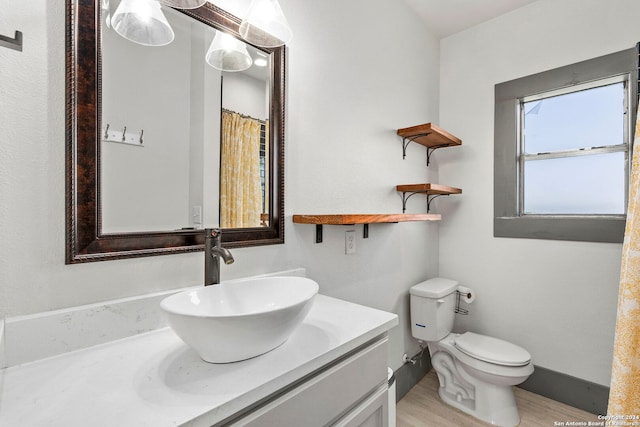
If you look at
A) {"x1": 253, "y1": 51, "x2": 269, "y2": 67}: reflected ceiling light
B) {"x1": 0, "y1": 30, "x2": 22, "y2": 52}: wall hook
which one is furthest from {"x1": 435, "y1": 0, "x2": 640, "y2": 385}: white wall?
{"x1": 0, "y1": 30, "x2": 22, "y2": 52}: wall hook

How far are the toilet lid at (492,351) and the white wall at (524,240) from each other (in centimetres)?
32

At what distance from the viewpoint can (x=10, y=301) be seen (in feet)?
2.35

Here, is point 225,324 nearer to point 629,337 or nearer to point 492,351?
point 629,337

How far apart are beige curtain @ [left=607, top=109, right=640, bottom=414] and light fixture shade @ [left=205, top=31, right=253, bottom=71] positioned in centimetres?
185

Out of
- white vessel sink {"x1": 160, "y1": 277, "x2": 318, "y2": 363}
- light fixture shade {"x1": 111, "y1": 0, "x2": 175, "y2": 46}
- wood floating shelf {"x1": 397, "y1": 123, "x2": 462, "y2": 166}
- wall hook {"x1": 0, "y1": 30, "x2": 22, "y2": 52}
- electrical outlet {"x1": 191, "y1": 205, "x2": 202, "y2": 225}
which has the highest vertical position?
light fixture shade {"x1": 111, "y1": 0, "x2": 175, "y2": 46}

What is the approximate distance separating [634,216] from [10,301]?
2.28m

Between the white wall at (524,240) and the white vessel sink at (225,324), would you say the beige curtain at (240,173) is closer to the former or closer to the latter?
the white vessel sink at (225,324)

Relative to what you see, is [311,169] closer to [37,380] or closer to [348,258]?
[348,258]

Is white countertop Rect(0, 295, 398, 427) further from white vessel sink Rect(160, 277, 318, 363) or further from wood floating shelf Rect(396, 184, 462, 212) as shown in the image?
wood floating shelf Rect(396, 184, 462, 212)

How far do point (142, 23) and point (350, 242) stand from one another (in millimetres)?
1249

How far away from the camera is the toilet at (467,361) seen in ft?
5.73

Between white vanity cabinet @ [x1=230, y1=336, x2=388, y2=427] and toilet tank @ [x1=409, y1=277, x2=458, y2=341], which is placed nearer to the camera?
white vanity cabinet @ [x1=230, y1=336, x2=388, y2=427]

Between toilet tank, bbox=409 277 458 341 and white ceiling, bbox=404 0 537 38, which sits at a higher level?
white ceiling, bbox=404 0 537 38

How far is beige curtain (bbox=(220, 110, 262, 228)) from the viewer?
3.72 ft
